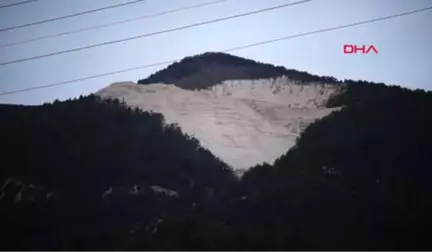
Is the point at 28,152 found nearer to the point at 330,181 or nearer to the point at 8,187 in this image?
the point at 8,187

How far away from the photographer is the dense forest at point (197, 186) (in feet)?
10.0

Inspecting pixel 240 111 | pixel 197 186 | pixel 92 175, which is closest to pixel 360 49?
pixel 240 111

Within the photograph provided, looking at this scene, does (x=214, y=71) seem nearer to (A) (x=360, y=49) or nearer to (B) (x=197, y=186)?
(B) (x=197, y=186)

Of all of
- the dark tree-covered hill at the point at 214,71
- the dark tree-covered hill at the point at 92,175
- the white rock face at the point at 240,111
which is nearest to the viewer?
the dark tree-covered hill at the point at 92,175

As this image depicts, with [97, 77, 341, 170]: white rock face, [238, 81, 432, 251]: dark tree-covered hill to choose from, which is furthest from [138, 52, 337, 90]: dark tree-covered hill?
[238, 81, 432, 251]: dark tree-covered hill

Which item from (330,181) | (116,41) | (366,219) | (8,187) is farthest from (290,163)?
(8,187)

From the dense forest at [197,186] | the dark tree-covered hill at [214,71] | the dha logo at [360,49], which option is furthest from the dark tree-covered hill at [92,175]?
the dha logo at [360,49]

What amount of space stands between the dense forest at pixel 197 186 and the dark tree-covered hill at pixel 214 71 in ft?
0.79

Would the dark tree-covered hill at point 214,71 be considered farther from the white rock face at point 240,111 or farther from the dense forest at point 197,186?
the dense forest at point 197,186

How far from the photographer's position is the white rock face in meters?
3.32

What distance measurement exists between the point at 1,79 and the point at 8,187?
62cm

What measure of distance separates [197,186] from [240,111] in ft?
1.65

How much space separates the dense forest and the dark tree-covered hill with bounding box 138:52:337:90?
0.24m

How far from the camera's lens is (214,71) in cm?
355
